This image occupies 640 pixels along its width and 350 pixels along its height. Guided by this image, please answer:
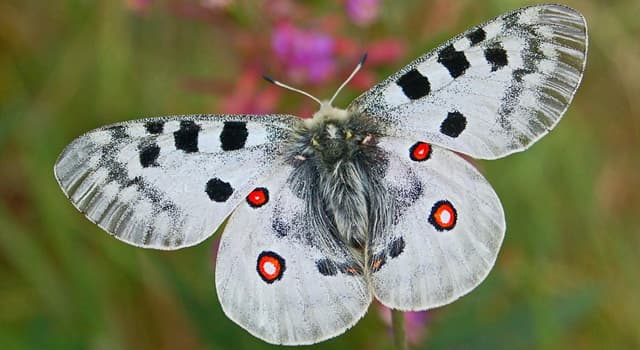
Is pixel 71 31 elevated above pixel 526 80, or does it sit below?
below

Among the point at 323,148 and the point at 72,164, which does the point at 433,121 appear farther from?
the point at 72,164

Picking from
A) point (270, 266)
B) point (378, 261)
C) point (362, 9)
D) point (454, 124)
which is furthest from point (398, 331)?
point (362, 9)

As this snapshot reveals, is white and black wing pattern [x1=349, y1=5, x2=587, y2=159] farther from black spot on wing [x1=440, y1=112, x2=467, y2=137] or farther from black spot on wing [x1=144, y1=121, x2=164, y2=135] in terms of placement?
black spot on wing [x1=144, y1=121, x2=164, y2=135]

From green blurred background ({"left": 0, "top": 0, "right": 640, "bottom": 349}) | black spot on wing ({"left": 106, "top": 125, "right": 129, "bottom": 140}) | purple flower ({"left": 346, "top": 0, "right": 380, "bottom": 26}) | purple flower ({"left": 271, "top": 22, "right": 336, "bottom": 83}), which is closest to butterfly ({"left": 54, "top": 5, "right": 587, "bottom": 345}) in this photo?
black spot on wing ({"left": 106, "top": 125, "right": 129, "bottom": 140})

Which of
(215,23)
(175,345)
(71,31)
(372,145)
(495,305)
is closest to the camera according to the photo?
(372,145)

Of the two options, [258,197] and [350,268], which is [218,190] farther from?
[350,268]

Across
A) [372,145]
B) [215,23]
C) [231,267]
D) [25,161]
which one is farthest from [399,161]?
[25,161]
